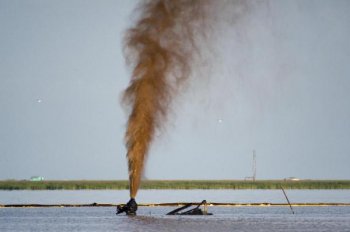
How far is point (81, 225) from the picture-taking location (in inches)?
3285

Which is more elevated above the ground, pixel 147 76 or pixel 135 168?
pixel 147 76

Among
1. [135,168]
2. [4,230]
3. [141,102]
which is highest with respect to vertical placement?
[141,102]

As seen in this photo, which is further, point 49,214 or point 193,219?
point 49,214

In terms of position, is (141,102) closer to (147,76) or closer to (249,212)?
(147,76)

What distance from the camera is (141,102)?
77.2m

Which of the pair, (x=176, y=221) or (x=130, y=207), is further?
(x=176, y=221)

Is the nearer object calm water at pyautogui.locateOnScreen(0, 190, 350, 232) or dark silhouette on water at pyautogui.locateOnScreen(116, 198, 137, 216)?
calm water at pyautogui.locateOnScreen(0, 190, 350, 232)

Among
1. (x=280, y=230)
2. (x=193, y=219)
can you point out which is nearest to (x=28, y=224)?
(x=193, y=219)

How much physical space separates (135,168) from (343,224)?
19924 millimetres

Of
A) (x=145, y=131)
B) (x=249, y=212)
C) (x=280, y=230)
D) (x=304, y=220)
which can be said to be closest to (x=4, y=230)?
(x=145, y=131)

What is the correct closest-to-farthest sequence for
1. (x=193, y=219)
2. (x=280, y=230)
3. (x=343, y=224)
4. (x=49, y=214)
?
(x=280, y=230) < (x=343, y=224) < (x=193, y=219) < (x=49, y=214)

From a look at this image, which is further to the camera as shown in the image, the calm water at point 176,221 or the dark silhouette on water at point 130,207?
the dark silhouette on water at point 130,207

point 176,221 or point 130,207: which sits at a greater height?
point 130,207

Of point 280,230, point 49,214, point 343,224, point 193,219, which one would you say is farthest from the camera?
point 49,214
